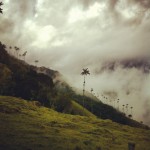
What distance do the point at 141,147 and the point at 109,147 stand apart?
25.2m

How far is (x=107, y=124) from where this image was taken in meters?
180

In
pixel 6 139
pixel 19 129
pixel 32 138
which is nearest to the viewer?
pixel 6 139

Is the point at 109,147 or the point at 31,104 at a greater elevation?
the point at 31,104

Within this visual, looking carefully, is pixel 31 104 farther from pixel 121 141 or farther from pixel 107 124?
pixel 121 141

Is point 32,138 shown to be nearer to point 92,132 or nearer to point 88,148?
point 88,148

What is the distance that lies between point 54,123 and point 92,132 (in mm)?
17841

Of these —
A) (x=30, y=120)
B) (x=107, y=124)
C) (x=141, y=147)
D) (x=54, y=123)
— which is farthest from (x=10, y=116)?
(x=107, y=124)

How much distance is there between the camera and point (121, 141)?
130 meters

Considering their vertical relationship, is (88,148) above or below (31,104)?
below

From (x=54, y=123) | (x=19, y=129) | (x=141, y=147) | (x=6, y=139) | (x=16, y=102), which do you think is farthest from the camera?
(x=16, y=102)

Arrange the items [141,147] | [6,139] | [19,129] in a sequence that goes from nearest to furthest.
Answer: [6,139]
[19,129]
[141,147]

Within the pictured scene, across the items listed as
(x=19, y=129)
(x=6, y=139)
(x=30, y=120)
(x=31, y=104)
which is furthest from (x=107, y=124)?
(x=6, y=139)

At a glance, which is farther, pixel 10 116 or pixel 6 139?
pixel 10 116

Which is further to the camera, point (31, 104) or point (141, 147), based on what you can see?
point (31, 104)
